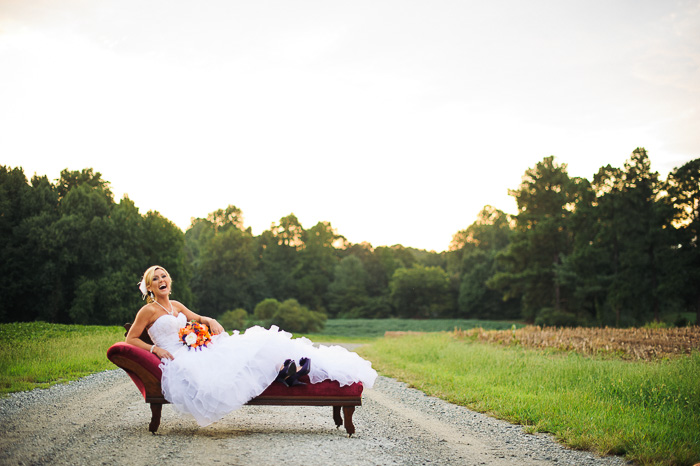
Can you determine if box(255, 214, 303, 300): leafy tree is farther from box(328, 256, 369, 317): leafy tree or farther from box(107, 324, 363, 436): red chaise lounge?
box(107, 324, 363, 436): red chaise lounge


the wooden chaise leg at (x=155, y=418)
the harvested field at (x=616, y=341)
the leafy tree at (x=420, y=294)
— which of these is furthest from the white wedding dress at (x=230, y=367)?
the leafy tree at (x=420, y=294)

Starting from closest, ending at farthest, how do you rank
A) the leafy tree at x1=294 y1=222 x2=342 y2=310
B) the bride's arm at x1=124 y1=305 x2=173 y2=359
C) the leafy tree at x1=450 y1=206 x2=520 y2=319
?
the bride's arm at x1=124 y1=305 x2=173 y2=359 < the leafy tree at x1=450 y1=206 x2=520 y2=319 < the leafy tree at x1=294 y1=222 x2=342 y2=310

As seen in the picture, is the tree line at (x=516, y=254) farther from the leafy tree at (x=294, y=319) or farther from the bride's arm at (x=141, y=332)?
the bride's arm at (x=141, y=332)

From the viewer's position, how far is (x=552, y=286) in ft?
163

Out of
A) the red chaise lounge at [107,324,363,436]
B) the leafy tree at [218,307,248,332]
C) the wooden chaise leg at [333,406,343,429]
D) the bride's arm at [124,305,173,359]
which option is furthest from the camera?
the leafy tree at [218,307,248,332]

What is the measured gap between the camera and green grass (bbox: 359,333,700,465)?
591cm

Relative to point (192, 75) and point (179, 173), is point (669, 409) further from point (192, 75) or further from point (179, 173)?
point (179, 173)

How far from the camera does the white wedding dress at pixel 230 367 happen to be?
5.54m

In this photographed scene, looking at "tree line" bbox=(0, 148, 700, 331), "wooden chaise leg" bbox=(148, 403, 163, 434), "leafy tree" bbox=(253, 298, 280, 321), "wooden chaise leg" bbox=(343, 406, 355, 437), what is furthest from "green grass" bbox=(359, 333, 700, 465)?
"leafy tree" bbox=(253, 298, 280, 321)

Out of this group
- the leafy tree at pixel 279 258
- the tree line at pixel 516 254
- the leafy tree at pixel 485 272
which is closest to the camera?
the tree line at pixel 516 254

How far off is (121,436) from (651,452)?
5.93 m

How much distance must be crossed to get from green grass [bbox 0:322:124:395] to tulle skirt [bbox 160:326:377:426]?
526 cm

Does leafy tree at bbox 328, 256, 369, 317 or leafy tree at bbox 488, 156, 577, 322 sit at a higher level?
leafy tree at bbox 488, 156, 577, 322

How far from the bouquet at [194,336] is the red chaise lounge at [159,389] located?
0.42 m
